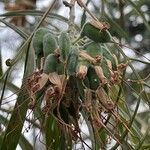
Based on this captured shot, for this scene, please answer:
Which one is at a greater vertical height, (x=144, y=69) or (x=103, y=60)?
(x=144, y=69)

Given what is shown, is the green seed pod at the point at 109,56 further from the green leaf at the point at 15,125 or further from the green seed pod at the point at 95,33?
the green leaf at the point at 15,125

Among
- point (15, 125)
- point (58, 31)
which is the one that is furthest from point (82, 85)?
point (58, 31)

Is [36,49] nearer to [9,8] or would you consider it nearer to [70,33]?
[70,33]

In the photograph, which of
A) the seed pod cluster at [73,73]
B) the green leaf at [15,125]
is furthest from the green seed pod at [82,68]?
the green leaf at [15,125]

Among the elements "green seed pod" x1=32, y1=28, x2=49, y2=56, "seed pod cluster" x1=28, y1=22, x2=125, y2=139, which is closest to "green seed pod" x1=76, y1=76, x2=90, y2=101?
"seed pod cluster" x1=28, y1=22, x2=125, y2=139

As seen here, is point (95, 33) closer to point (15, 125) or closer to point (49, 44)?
point (49, 44)

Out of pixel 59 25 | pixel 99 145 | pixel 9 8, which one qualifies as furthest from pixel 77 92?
pixel 9 8

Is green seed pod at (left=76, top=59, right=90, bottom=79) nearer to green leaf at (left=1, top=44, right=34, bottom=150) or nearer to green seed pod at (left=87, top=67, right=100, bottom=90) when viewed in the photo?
green seed pod at (left=87, top=67, right=100, bottom=90)
